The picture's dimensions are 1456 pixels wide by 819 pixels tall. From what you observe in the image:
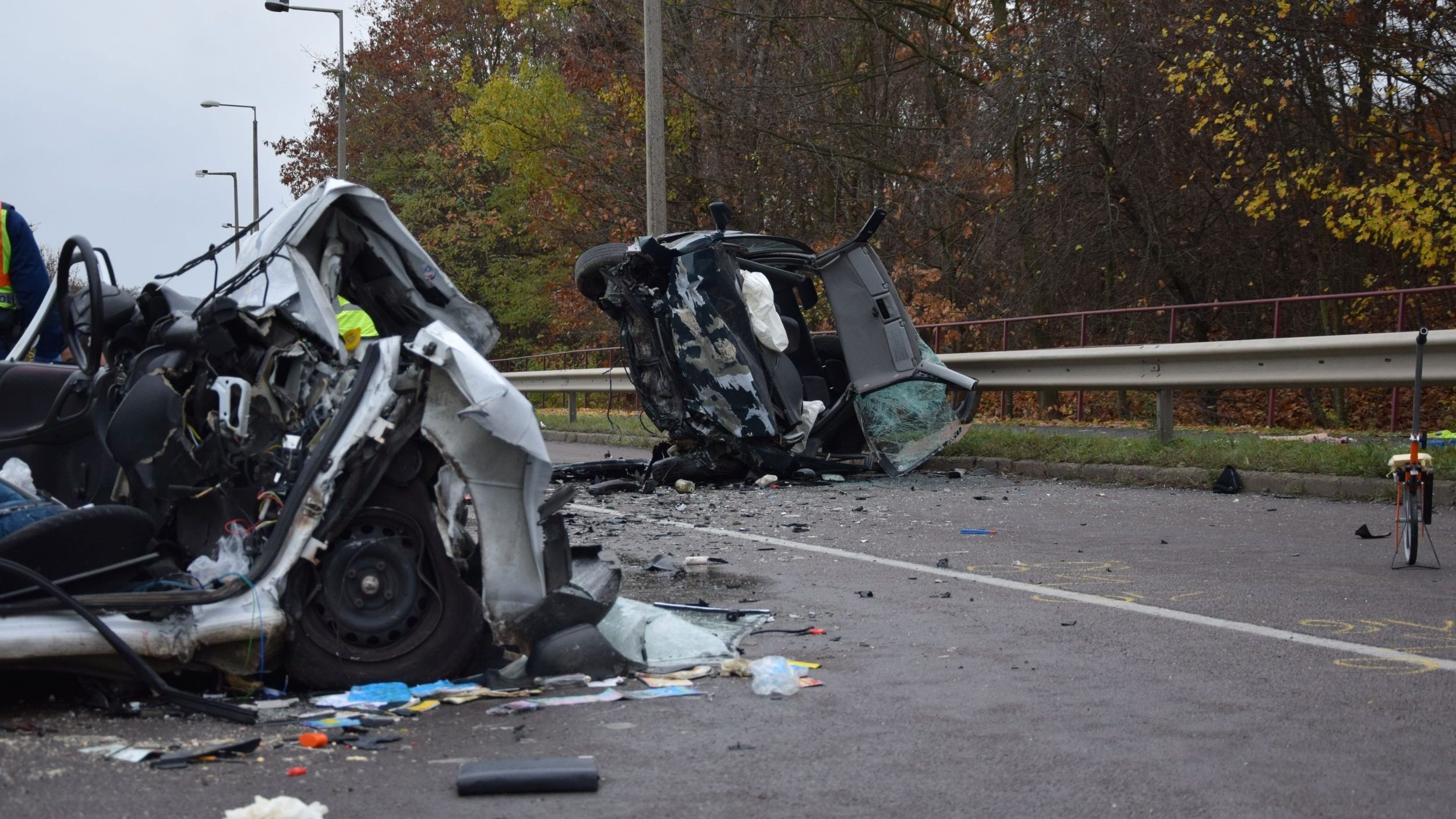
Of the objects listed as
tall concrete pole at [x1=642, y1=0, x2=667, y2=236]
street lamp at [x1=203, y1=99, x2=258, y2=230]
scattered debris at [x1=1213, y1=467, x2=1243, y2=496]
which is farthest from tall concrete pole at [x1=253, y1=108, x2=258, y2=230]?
scattered debris at [x1=1213, y1=467, x2=1243, y2=496]

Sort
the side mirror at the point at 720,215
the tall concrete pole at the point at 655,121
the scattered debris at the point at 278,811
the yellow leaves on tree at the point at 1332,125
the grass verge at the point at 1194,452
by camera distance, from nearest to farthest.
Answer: the scattered debris at the point at 278,811 → the grass verge at the point at 1194,452 → the side mirror at the point at 720,215 → the yellow leaves on tree at the point at 1332,125 → the tall concrete pole at the point at 655,121

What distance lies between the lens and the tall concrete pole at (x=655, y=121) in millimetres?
18281

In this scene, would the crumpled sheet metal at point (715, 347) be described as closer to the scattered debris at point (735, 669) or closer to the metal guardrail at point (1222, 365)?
the metal guardrail at point (1222, 365)

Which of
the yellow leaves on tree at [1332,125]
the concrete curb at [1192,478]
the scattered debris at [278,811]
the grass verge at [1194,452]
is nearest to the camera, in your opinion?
the scattered debris at [278,811]

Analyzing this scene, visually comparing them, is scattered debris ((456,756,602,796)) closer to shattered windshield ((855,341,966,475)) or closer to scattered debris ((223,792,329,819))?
scattered debris ((223,792,329,819))

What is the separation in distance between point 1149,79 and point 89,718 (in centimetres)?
1844

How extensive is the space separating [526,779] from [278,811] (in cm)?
59

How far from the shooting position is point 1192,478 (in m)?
10.6

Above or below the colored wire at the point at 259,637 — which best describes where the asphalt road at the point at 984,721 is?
below

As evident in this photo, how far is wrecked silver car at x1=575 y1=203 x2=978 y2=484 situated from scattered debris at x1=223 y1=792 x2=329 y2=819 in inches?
303

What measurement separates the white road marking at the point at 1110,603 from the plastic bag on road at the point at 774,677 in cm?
184

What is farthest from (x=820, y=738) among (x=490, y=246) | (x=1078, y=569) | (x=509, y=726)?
(x=490, y=246)

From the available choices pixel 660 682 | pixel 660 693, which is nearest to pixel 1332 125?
pixel 660 682

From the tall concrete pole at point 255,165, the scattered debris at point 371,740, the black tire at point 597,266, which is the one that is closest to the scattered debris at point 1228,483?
the black tire at point 597,266
